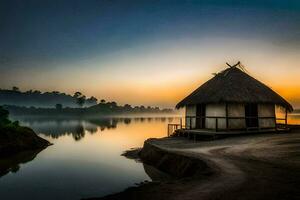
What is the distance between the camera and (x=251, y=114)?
Answer: 2686 cm

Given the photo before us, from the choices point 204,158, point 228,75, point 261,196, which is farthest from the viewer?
point 228,75

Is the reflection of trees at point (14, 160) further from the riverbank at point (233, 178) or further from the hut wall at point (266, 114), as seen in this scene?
the hut wall at point (266, 114)

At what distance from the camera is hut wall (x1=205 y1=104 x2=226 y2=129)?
1006 inches

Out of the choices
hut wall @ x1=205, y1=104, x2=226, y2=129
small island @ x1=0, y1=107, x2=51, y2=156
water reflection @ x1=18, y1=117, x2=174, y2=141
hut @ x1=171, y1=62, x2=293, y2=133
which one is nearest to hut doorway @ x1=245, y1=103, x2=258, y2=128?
hut @ x1=171, y1=62, x2=293, y2=133

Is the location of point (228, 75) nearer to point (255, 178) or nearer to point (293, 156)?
point (293, 156)

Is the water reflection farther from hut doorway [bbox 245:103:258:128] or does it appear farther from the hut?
hut doorway [bbox 245:103:258:128]

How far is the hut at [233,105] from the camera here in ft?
82.9

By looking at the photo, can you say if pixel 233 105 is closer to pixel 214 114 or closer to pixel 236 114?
pixel 236 114

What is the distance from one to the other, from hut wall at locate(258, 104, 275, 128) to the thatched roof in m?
0.83

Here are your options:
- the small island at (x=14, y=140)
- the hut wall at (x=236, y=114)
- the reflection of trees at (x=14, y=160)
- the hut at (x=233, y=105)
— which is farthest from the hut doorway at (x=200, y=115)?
the small island at (x=14, y=140)

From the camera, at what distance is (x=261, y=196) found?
7.96m

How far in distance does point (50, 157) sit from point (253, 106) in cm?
1989

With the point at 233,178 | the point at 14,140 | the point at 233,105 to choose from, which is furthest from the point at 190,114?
the point at 233,178

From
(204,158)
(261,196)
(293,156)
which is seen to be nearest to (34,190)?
(204,158)
